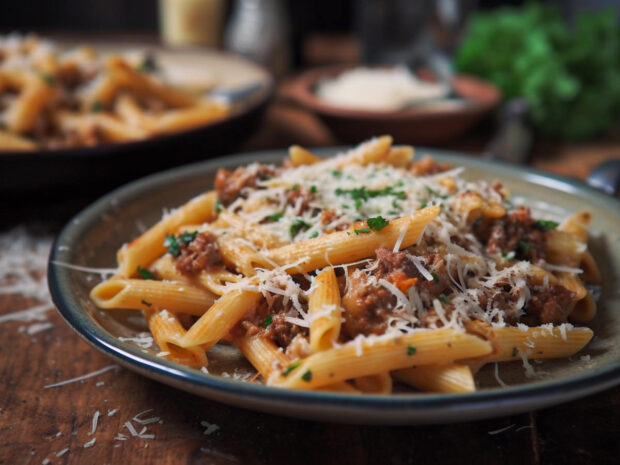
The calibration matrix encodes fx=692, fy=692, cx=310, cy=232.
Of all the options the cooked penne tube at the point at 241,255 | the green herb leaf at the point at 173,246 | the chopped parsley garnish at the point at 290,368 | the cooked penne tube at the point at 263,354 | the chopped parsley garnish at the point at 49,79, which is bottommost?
the chopped parsley garnish at the point at 49,79

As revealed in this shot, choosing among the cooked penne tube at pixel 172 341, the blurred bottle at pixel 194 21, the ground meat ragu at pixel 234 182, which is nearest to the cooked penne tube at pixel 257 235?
the ground meat ragu at pixel 234 182

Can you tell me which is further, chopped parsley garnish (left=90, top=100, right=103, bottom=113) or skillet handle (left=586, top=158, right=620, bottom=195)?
chopped parsley garnish (left=90, top=100, right=103, bottom=113)

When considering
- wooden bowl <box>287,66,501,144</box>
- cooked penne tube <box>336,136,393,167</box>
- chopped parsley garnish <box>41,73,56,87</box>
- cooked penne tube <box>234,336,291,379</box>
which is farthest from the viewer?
wooden bowl <box>287,66,501,144</box>

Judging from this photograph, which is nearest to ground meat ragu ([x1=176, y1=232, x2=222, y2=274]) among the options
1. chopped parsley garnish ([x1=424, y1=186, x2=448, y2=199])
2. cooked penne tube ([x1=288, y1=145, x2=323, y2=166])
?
cooked penne tube ([x1=288, y1=145, x2=323, y2=166])

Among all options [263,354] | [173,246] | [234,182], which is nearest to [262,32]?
[234,182]

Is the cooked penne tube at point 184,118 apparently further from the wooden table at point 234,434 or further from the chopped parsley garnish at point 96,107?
the wooden table at point 234,434

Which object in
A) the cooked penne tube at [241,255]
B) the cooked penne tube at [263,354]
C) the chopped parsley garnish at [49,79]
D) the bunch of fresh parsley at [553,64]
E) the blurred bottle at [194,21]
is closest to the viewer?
the cooked penne tube at [263,354]

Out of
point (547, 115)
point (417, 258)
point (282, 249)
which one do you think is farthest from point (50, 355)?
point (547, 115)

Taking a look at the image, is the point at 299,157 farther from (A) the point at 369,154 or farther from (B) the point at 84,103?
(B) the point at 84,103

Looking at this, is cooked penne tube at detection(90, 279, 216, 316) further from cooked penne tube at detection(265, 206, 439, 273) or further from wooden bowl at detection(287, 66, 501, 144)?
wooden bowl at detection(287, 66, 501, 144)
